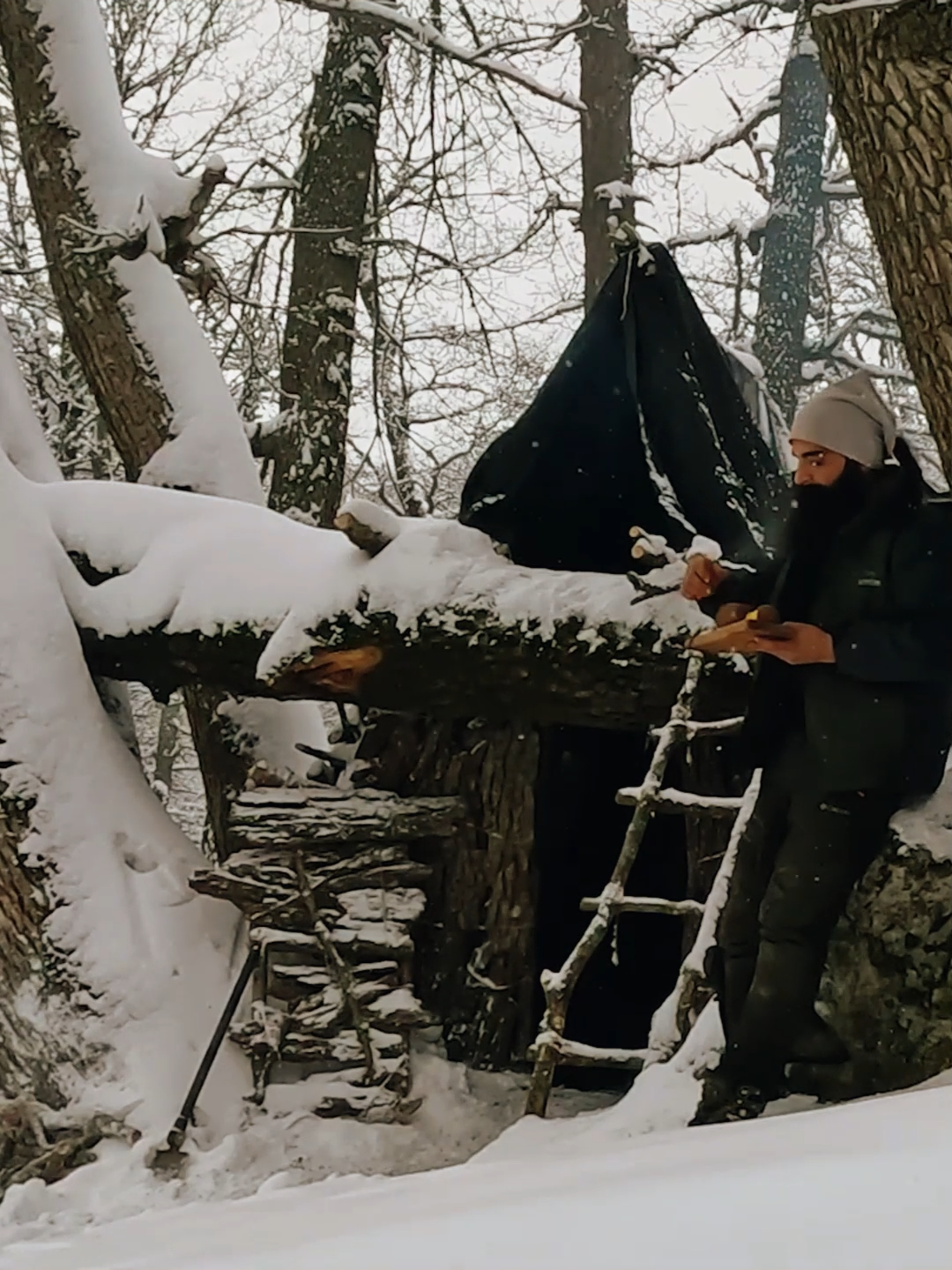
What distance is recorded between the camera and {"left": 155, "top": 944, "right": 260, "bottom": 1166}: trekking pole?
12.0 feet

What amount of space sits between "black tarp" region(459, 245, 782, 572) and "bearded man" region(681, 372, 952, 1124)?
1.37 meters

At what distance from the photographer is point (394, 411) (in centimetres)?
873

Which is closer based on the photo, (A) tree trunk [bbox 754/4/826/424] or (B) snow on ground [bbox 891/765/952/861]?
(B) snow on ground [bbox 891/765/952/861]

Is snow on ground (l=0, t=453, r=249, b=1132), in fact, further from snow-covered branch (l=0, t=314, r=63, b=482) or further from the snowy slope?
the snowy slope

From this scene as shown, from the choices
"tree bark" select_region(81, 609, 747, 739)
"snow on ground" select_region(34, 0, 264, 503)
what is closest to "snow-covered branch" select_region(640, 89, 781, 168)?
"snow on ground" select_region(34, 0, 264, 503)

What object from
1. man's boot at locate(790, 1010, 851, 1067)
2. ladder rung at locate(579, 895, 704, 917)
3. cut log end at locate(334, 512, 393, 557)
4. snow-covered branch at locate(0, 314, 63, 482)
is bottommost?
man's boot at locate(790, 1010, 851, 1067)

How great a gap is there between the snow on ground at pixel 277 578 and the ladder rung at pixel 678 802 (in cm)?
61

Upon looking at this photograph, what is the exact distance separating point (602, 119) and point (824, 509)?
710cm

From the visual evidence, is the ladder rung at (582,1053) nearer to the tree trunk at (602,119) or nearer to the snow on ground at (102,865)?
the snow on ground at (102,865)

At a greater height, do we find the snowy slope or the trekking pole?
the snowy slope

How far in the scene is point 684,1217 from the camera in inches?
43.8

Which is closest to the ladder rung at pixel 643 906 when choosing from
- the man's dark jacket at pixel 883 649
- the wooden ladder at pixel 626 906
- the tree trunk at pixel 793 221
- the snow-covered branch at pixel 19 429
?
the wooden ladder at pixel 626 906

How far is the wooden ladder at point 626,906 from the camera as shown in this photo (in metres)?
3.25

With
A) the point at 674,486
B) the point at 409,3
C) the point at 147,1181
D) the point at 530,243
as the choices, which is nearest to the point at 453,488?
the point at 530,243
